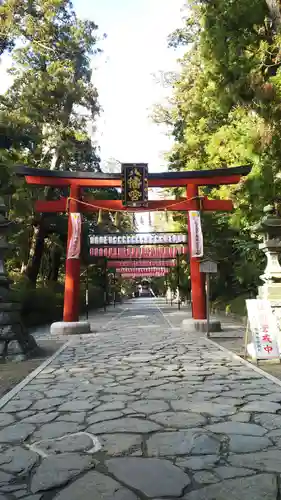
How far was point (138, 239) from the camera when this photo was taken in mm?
16422

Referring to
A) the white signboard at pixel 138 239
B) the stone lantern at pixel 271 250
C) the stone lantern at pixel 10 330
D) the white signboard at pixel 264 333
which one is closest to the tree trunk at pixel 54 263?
the white signboard at pixel 138 239

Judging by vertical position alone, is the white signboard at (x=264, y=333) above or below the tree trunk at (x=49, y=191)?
below

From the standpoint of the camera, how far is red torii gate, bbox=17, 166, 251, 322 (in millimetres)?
14734

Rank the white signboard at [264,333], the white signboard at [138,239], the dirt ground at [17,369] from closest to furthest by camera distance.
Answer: the dirt ground at [17,369] → the white signboard at [264,333] → the white signboard at [138,239]

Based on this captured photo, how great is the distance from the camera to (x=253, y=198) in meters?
13.6

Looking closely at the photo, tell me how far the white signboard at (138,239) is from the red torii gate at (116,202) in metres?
1.61

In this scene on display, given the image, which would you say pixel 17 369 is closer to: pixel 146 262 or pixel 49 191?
pixel 49 191

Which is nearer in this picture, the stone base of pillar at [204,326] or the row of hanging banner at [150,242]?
the stone base of pillar at [204,326]

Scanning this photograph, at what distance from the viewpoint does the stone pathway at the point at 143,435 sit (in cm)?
301

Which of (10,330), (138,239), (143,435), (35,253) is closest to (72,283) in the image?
(138,239)

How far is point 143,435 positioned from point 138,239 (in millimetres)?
12534

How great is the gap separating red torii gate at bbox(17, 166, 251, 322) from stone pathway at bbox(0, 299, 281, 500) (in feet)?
23.1

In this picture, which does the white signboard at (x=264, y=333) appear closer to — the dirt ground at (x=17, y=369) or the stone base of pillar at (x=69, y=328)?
the dirt ground at (x=17, y=369)

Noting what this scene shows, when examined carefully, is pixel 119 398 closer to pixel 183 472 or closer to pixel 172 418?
pixel 172 418
